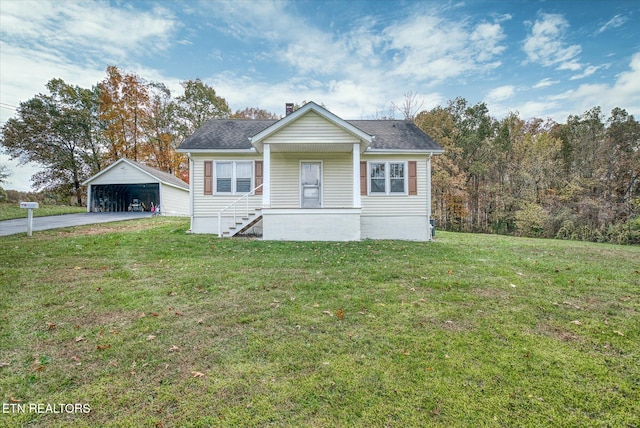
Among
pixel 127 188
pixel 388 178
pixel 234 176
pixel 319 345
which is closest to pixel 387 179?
pixel 388 178

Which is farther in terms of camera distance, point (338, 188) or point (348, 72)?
point (348, 72)

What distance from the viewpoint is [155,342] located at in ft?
10.9

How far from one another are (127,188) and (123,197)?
3.13 feet

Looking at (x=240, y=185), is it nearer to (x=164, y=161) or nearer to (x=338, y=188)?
(x=338, y=188)

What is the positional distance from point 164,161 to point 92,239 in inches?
905

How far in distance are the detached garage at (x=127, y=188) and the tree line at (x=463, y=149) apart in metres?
5.96

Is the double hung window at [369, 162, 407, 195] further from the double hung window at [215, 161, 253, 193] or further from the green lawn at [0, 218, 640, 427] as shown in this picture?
the green lawn at [0, 218, 640, 427]

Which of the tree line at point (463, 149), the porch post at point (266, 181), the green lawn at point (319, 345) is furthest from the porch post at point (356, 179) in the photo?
the tree line at point (463, 149)

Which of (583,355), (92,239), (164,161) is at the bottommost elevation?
(583,355)

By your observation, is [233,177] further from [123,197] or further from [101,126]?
[101,126]

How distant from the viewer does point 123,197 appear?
2519 centimetres

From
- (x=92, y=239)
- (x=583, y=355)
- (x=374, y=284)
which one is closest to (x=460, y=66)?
(x=374, y=284)

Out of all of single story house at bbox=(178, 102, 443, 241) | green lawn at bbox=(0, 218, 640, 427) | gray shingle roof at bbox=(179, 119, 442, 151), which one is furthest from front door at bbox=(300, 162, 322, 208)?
green lawn at bbox=(0, 218, 640, 427)

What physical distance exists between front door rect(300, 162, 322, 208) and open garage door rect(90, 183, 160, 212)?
15116mm
